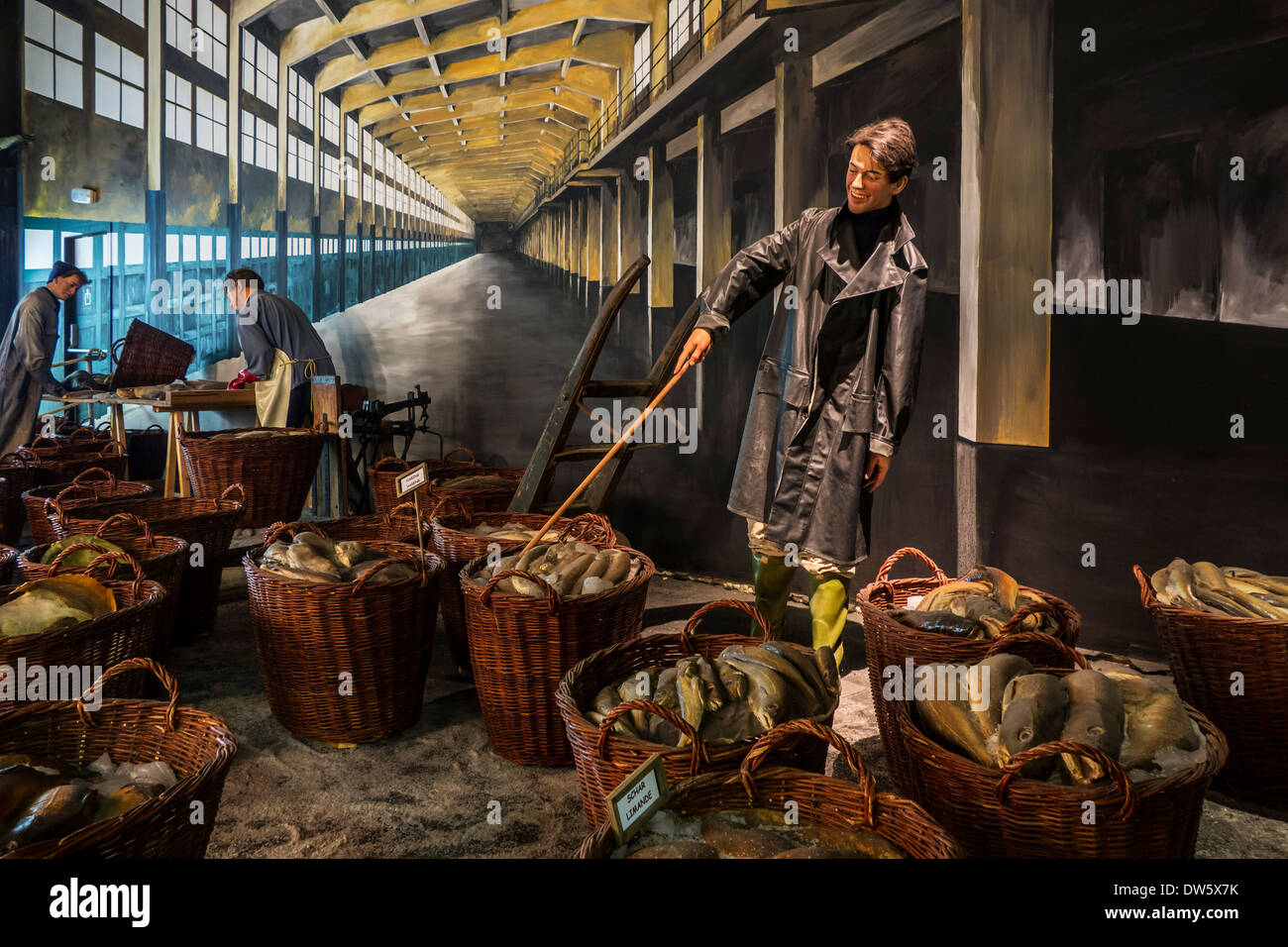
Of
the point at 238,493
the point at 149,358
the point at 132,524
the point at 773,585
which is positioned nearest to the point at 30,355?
the point at 149,358

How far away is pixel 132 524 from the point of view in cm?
348

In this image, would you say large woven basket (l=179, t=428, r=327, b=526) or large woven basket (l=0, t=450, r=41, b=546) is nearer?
large woven basket (l=179, t=428, r=327, b=526)

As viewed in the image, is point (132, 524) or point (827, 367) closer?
point (827, 367)

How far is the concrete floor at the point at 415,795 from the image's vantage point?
216 centimetres

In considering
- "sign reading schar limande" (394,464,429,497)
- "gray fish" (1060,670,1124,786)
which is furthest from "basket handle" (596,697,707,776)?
"sign reading schar limande" (394,464,429,497)

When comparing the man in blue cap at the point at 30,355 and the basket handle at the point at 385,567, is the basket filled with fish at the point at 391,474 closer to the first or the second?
the basket handle at the point at 385,567

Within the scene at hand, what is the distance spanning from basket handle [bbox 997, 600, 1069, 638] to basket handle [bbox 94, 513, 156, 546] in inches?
110

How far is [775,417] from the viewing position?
2957 millimetres

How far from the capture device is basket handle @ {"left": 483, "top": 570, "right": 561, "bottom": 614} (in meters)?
2.47

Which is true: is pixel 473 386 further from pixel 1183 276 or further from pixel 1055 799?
pixel 1055 799

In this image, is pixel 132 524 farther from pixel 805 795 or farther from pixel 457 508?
pixel 805 795

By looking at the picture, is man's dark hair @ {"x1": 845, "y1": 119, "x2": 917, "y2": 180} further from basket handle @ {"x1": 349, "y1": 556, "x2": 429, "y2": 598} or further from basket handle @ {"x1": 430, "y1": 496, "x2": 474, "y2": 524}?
basket handle @ {"x1": 430, "y1": 496, "x2": 474, "y2": 524}

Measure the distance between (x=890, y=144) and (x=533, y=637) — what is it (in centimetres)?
165
